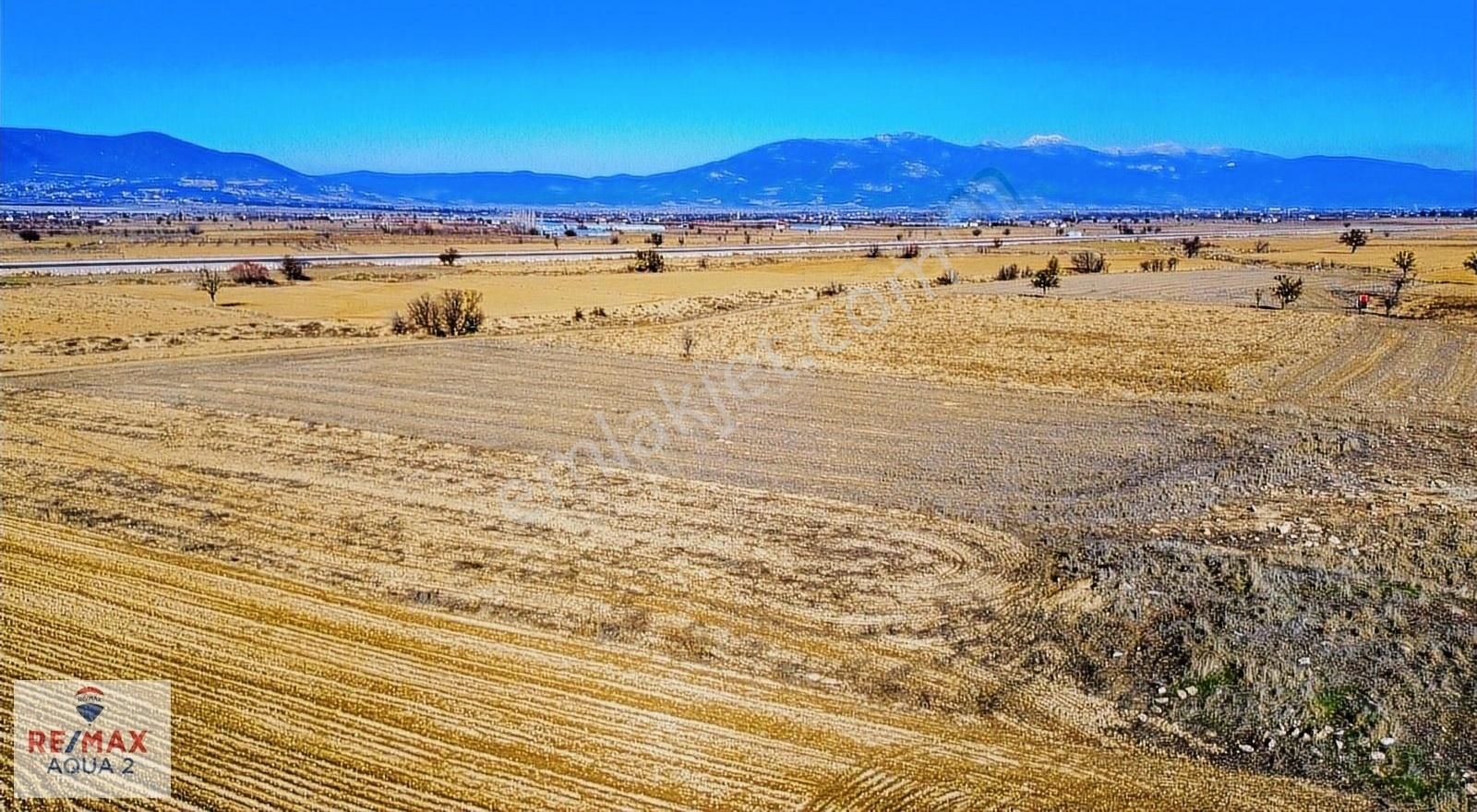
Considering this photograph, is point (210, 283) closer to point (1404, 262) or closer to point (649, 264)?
point (649, 264)

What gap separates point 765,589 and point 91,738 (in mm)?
6712

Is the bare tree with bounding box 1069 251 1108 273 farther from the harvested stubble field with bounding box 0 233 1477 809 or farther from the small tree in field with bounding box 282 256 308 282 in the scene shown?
the small tree in field with bounding box 282 256 308 282

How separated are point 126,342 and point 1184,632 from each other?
31616mm

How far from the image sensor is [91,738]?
8023 millimetres

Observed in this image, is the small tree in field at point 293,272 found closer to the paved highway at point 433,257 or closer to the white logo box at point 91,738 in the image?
the paved highway at point 433,257

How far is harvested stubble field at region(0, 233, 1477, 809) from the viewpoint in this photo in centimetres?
774

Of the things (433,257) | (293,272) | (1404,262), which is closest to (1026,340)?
(1404,262)

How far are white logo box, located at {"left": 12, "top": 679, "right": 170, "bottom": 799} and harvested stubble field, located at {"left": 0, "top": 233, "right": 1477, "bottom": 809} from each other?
0.28 m

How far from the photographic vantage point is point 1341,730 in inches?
318

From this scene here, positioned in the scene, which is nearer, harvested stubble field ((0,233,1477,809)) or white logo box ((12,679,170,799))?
white logo box ((12,679,170,799))

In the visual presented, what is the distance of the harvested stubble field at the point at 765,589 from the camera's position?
7.74 metres

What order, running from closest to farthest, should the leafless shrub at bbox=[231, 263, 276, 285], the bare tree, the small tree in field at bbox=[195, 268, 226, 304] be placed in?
the small tree in field at bbox=[195, 268, 226, 304]
the leafless shrub at bbox=[231, 263, 276, 285]
the bare tree

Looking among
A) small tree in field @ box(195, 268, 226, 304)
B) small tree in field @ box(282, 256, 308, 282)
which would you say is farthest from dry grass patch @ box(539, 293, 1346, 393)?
small tree in field @ box(282, 256, 308, 282)

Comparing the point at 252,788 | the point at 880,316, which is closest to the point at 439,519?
the point at 252,788
